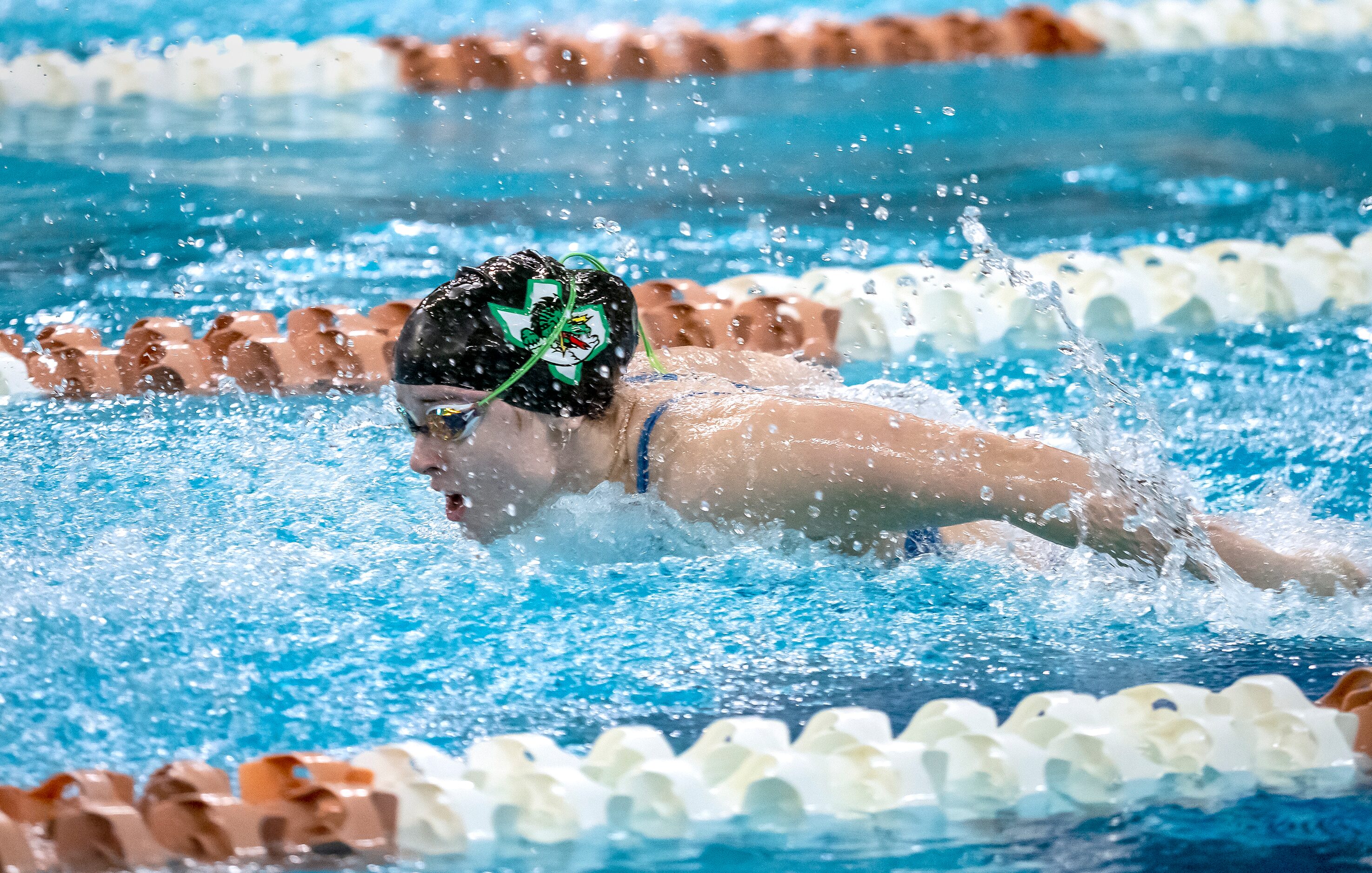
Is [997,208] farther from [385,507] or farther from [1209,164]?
[385,507]

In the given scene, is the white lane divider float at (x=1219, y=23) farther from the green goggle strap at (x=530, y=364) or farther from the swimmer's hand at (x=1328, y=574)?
the green goggle strap at (x=530, y=364)

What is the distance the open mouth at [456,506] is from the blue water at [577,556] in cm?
16

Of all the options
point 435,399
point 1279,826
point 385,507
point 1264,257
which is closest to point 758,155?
point 1264,257

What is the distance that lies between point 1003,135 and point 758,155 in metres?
1.20

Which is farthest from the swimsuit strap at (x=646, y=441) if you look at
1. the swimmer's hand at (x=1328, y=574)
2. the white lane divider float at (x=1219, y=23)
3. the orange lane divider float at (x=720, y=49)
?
the white lane divider float at (x=1219, y=23)

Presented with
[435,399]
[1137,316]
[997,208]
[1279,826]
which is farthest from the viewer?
[997,208]

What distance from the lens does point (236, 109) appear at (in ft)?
22.3

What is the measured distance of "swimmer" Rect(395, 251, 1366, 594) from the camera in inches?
76.4

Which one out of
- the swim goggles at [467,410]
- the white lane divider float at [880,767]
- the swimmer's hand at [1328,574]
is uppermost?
the swim goggles at [467,410]

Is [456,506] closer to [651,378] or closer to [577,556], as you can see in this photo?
[577,556]

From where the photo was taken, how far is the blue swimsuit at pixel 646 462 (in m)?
2.15

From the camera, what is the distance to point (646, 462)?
7.02 ft

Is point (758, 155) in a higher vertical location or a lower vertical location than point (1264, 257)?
higher

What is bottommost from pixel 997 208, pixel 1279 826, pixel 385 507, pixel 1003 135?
pixel 1279 826
